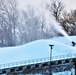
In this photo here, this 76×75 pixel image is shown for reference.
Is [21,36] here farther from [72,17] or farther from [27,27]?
[72,17]

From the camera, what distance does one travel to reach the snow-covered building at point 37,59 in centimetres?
1928

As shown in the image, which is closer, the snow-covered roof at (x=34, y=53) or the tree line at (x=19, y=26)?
the snow-covered roof at (x=34, y=53)

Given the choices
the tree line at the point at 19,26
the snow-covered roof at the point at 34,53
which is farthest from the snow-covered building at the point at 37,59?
the tree line at the point at 19,26

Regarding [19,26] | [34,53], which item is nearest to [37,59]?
[34,53]

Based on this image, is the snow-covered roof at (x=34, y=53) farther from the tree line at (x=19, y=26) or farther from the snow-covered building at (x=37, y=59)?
the tree line at (x=19, y=26)

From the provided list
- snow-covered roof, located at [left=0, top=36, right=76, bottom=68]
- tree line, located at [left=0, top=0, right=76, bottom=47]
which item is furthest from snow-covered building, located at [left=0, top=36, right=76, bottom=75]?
tree line, located at [left=0, top=0, right=76, bottom=47]

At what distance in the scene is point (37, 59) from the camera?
823 inches

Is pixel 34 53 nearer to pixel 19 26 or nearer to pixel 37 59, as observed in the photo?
pixel 37 59

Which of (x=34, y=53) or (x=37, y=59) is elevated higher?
(x=34, y=53)

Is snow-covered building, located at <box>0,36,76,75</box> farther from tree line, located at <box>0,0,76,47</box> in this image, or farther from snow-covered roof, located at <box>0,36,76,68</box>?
tree line, located at <box>0,0,76,47</box>

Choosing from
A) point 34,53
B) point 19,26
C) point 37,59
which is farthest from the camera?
point 19,26

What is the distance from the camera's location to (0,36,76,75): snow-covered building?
19281 millimetres

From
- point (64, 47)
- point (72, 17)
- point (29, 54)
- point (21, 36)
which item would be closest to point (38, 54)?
point (29, 54)

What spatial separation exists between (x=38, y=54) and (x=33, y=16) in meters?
19.8
